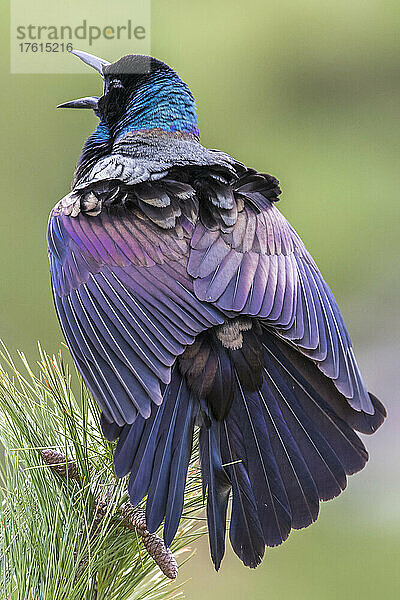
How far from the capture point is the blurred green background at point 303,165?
6.71 ft

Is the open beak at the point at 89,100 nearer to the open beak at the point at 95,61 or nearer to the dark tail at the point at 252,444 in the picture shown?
the open beak at the point at 95,61

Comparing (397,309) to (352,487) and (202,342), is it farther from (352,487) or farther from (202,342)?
(202,342)

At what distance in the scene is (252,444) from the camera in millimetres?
780

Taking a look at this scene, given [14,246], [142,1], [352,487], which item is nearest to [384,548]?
[352,487]

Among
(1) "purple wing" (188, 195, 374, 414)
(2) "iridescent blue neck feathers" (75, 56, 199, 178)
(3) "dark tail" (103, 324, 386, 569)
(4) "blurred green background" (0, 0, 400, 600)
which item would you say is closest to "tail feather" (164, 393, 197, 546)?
(3) "dark tail" (103, 324, 386, 569)

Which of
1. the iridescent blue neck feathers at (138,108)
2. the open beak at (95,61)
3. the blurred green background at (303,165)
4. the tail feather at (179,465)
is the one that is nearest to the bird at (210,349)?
the tail feather at (179,465)

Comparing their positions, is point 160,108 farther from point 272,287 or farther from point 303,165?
point 303,165

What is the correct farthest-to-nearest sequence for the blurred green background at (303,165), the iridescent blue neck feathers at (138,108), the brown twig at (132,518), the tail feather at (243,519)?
the blurred green background at (303,165) → the iridescent blue neck feathers at (138,108) → the tail feather at (243,519) → the brown twig at (132,518)

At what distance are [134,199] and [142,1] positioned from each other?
133 centimetres

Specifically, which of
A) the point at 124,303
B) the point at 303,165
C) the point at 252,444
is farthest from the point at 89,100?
the point at 303,165

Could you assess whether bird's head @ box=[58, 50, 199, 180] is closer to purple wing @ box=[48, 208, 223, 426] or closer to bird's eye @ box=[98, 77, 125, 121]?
bird's eye @ box=[98, 77, 125, 121]

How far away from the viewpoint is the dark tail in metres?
0.69

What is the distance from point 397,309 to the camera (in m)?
2.30

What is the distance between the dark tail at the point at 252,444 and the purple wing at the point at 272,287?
0.11 feet
